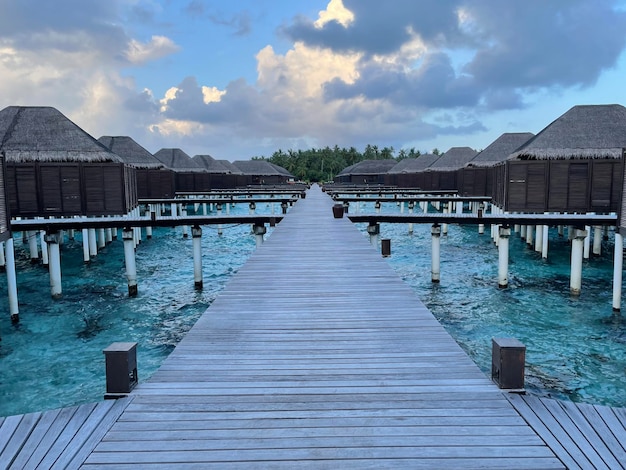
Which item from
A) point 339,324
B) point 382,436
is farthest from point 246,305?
point 382,436

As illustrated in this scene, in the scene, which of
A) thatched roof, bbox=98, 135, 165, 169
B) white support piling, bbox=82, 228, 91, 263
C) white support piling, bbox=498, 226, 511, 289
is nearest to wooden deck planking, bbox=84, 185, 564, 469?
white support piling, bbox=498, 226, 511, 289

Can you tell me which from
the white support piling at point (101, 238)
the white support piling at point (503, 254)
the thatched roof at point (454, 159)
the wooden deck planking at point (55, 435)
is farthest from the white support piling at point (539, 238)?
the thatched roof at point (454, 159)

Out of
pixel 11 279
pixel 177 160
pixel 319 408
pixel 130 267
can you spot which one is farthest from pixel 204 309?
pixel 177 160

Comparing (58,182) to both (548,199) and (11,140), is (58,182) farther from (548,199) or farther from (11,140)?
(548,199)

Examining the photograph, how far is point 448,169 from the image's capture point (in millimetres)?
Answer: 41875

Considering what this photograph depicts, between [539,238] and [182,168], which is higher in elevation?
[182,168]

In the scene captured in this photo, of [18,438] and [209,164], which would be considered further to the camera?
[209,164]

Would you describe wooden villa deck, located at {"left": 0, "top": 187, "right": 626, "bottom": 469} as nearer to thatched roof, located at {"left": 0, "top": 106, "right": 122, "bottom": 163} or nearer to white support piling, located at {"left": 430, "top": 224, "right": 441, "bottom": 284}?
white support piling, located at {"left": 430, "top": 224, "right": 441, "bottom": 284}

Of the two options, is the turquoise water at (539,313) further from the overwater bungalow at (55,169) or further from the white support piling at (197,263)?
the overwater bungalow at (55,169)

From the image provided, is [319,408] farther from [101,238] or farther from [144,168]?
[144,168]

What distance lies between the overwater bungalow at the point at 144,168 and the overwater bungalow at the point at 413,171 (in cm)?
2556

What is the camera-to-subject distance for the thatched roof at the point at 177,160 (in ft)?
139

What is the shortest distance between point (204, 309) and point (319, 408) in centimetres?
1069

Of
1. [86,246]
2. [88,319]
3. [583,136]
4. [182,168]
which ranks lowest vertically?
[88,319]
